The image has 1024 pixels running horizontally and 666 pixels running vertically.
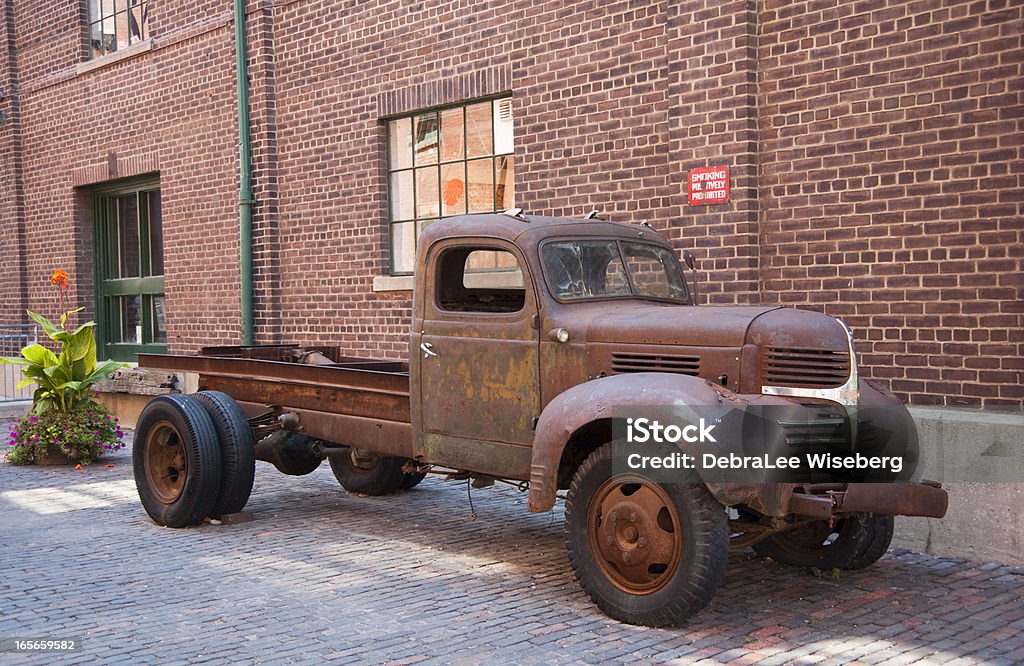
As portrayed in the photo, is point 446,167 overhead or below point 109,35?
below

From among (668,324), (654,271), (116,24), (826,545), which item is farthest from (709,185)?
(116,24)

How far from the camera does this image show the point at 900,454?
5512 millimetres

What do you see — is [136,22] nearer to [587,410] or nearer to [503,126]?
[503,126]

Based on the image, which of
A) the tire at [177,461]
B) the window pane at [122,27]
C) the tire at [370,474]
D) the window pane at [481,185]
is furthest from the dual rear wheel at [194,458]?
the window pane at [122,27]

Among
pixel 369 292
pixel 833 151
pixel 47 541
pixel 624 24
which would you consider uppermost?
pixel 624 24

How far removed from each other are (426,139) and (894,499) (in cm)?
700

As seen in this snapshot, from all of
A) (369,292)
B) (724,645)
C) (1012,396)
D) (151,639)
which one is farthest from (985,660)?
(369,292)

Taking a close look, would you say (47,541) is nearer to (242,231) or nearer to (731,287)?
(731,287)

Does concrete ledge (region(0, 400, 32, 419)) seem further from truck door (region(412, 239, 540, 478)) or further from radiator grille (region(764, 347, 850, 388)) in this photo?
radiator grille (region(764, 347, 850, 388))

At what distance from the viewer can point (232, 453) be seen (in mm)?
7320

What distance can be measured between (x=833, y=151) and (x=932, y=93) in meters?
0.78

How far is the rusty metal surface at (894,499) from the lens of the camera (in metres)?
5.02

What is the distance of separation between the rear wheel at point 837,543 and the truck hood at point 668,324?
1.26 m

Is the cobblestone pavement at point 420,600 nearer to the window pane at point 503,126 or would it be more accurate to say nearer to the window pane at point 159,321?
the window pane at point 503,126
